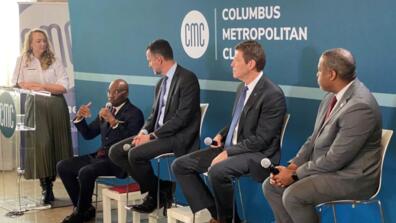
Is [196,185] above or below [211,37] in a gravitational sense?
below

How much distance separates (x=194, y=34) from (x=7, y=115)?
1.71 meters

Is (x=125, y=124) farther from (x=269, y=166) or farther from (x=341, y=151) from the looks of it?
(x=341, y=151)

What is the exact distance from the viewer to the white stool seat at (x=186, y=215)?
4988 mm

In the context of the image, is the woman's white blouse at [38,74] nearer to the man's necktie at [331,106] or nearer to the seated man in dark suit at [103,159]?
the seated man in dark suit at [103,159]

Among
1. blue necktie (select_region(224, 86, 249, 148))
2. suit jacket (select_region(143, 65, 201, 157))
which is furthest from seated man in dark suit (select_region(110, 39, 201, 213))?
blue necktie (select_region(224, 86, 249, 148))

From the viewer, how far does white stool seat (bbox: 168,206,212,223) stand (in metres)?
4.99

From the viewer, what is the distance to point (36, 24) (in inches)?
301

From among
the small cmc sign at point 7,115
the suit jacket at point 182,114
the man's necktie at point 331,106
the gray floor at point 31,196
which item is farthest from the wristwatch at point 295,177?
the small cmc sign at point 7,115

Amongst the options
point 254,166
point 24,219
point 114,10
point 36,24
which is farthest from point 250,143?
point 36,24

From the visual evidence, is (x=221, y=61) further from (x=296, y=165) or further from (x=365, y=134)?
(x=365, y=134)

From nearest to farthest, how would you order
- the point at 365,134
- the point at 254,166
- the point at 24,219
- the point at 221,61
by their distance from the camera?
the point at 365,134 → the point at 254,166 → the point at 221,61 → the point at 24,219

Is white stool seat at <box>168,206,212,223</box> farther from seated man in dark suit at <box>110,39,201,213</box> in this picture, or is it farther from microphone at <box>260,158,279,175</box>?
microphone at <box>260,158,279,175</box>

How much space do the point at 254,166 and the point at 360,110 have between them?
91cm

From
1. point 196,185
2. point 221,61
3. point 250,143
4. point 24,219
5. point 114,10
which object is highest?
point 114,10
